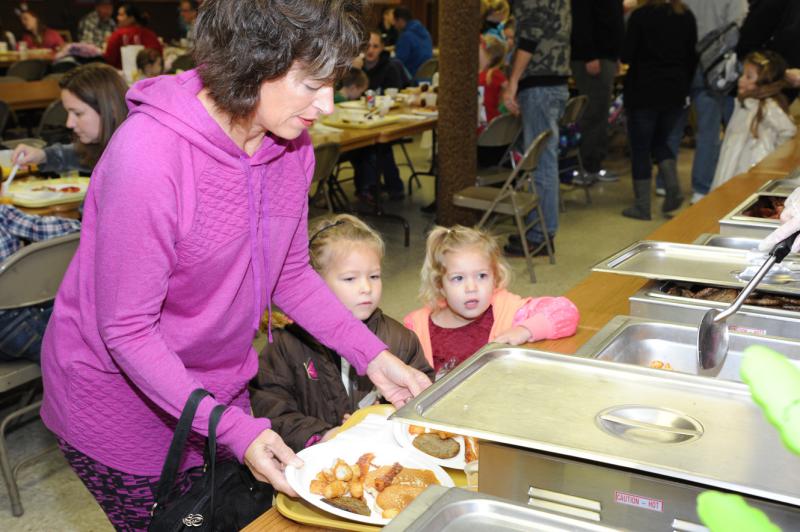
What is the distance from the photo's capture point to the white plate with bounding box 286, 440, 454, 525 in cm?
123

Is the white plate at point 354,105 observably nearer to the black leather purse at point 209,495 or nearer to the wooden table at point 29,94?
the wooden table at point 29,94

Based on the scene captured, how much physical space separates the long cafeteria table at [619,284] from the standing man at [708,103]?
2.54 m

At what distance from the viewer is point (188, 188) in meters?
1.30

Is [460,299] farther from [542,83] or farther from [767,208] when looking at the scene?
[542,83]

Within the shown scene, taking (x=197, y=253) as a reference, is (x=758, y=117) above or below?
below

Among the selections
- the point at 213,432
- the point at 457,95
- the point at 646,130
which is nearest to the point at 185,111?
the point at 213,432

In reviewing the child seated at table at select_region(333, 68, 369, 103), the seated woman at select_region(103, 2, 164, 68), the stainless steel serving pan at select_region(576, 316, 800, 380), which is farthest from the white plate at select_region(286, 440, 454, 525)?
the seated woman at select_region(103, 2, 164, 68)

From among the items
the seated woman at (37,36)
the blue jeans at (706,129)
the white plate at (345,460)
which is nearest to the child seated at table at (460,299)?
the white plate at (345,460)

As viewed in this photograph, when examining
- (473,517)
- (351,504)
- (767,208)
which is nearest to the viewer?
(473,517)

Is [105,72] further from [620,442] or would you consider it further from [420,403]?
[620,442]

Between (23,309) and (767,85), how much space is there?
4164 millimetres

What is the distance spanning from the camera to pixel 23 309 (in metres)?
2.63

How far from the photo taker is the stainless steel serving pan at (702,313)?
1.61 m

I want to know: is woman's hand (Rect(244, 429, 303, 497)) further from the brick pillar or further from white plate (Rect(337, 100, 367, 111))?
white plate (Rect(337, 100, 367, 111))
